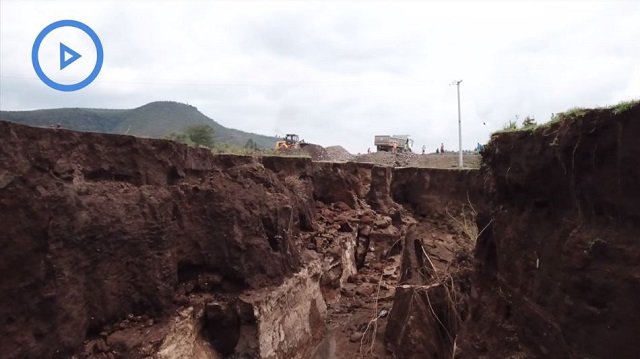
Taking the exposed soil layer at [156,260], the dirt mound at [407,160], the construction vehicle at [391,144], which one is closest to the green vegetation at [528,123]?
the exposed soil layer at [156,260]

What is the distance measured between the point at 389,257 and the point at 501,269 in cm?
764

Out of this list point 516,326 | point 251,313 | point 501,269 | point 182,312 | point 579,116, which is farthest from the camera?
point 251,313

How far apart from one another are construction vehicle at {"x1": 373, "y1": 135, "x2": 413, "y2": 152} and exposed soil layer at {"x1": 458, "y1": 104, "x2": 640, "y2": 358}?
80.6 ft

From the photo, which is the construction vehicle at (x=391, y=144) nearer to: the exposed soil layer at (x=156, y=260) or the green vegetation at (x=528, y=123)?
the exposed soil layer at (x=156, y=260)

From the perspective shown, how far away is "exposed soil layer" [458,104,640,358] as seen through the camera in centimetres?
275

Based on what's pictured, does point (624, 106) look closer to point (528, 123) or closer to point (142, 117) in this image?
point (528, 123)

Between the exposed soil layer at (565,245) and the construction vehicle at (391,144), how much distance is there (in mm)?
24566

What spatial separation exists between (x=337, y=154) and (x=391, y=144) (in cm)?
483

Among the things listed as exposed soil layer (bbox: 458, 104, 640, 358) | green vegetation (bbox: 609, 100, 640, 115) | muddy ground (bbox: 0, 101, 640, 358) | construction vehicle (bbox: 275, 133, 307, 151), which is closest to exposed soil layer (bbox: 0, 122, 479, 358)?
muddy ground (bbox: 0, 101, 640, 358)

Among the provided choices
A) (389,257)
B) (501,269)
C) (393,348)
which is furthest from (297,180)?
(501,269)

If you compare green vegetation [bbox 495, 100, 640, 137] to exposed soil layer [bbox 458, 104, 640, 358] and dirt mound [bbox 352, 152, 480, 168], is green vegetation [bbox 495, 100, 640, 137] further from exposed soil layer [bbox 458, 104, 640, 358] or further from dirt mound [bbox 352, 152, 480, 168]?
dirt mound [bbox 352, 152, 480, 168]

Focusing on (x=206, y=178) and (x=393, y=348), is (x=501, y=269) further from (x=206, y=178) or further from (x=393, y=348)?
(x=206, y=178)

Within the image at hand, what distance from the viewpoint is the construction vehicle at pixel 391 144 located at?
2964 cm

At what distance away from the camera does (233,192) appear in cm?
Result: 674
